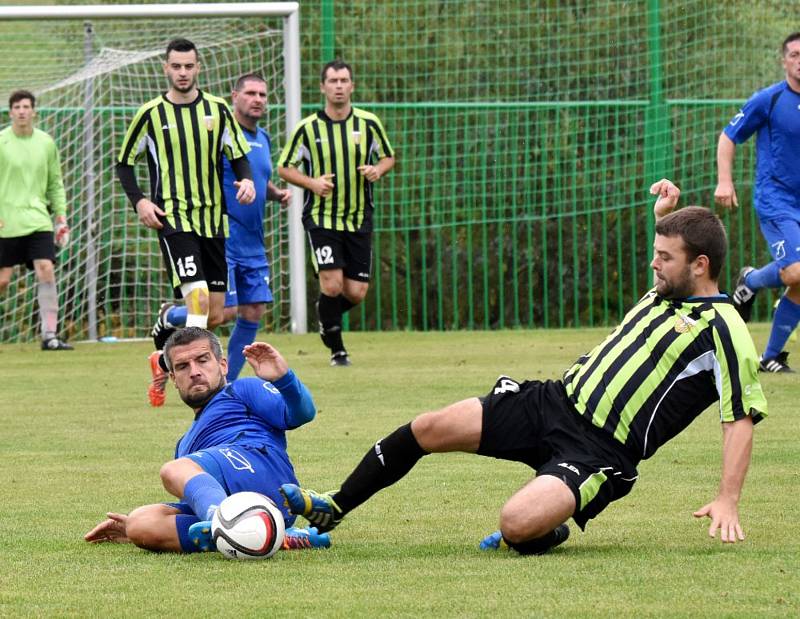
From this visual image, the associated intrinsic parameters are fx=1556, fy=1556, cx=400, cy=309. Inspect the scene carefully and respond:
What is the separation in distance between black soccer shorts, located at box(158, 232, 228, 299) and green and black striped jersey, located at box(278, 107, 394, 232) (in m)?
2.39

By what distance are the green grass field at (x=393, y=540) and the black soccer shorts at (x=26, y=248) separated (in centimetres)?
454

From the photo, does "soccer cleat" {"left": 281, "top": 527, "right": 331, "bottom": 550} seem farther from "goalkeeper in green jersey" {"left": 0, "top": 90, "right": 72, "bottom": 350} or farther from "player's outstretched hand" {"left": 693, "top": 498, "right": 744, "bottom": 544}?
"goalkeeper in green jersey" {"left": 0, "top": 90, "right": 72, "bottom": 350}

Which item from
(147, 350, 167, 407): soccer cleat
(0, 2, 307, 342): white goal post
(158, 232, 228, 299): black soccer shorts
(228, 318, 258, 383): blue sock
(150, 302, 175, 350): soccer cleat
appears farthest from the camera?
(0, 2, 307, 342): white goal post

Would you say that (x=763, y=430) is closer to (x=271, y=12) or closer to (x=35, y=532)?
(x=35, y=532)

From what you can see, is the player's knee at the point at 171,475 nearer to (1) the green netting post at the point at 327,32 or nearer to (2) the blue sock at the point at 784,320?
(2) the blue sock at the point at 784,320

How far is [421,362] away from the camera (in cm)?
1245

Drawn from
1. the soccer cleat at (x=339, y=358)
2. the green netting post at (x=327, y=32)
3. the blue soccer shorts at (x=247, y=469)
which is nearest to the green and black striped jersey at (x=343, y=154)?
the soccer cleat at (x=339, y=358)

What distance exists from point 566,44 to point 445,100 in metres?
1.50

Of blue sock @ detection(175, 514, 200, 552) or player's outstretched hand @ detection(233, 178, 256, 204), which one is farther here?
player's outstretched hand @ detection(233, 178, 256, 204)

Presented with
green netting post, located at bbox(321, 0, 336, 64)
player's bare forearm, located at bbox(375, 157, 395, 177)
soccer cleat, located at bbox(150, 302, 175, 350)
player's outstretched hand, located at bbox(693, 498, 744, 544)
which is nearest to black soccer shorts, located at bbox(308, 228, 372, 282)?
player's bare forearm, located at bbox(375, 157, 395, 177)

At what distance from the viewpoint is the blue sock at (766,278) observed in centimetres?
1052

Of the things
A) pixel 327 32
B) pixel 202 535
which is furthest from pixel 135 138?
pixel 327 32

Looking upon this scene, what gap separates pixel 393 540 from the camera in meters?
5.30

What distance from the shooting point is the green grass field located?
4.24 m
